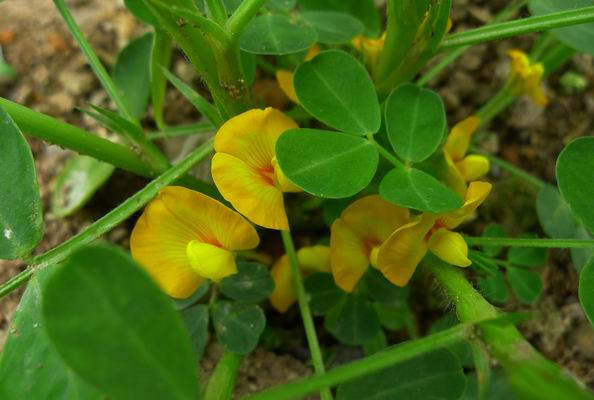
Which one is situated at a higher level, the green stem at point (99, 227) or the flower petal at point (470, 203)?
the flower petal at point (470, 203)

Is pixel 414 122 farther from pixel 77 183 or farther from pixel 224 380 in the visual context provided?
pixel 77 183

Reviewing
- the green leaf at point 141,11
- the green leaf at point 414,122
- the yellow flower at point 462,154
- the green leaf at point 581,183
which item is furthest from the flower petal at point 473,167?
the green leaf at point 141,11

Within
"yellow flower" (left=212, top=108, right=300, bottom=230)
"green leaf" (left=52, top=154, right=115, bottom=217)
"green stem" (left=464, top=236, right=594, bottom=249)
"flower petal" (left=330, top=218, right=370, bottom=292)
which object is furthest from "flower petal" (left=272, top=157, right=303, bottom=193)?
"green leaf" (left=52, top=154, right=115, bottom=217)

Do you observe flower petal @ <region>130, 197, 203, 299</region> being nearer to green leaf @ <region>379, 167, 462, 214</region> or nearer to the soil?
green leaf @ <region>379, 167, 462, 214</region>

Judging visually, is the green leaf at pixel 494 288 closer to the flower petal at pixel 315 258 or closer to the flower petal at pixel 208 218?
the flower petal at pixel 315 258

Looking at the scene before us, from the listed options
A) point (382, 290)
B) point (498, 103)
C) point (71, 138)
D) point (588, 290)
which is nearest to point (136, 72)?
point (71, 138)

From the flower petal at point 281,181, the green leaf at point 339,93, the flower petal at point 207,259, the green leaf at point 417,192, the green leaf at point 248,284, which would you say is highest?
the green leaf at point 339,93
